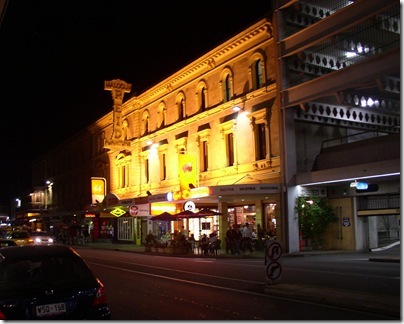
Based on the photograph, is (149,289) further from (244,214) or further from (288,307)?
(244,214)

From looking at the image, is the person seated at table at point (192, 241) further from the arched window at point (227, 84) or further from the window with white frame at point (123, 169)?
the window with white frame at point (123, 169)

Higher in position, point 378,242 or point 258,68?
point 258,68

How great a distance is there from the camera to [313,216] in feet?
91.3

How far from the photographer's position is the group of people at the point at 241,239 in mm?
28141

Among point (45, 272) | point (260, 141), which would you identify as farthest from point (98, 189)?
point (45, 272)

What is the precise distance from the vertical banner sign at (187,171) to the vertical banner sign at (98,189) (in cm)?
1879

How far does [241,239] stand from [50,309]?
22.8 meters

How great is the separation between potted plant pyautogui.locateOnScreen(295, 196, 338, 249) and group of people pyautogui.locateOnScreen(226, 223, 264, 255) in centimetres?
275

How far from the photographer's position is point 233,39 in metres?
31.8

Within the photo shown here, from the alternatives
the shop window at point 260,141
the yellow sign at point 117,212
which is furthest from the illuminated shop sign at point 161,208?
the shop window at point 260,141

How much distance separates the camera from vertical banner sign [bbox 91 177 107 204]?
169 ft

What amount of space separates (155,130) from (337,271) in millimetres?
27200

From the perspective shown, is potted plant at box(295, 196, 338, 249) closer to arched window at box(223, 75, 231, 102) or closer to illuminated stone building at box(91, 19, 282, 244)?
illuminated stone building at box(91, 19, 282, 244)

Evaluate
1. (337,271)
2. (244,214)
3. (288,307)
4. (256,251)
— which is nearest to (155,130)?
(244,214)
